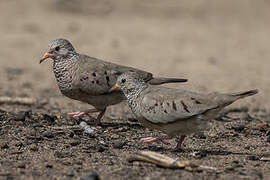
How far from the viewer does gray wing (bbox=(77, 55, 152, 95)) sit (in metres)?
8.16

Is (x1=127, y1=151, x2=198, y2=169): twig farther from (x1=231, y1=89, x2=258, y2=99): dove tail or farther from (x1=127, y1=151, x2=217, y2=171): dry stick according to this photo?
(x1=231, y1=89, x2=258, y2=99): dove tail

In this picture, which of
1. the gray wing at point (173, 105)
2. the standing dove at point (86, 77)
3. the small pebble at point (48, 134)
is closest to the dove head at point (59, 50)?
the standing dove at point (86, 77)

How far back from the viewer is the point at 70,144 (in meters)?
7.07

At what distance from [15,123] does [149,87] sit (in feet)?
6.19

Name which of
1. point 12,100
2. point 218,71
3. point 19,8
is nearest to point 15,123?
point 12,100

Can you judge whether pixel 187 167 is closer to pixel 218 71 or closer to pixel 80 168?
pixel 80 168

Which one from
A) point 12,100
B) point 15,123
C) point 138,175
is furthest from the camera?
point 12,100

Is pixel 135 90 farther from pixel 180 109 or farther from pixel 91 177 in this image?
pixel 91 177

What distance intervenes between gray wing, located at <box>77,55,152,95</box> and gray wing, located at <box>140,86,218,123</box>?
4.59 ft

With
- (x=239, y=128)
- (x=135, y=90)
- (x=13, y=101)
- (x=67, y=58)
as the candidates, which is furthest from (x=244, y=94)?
(x=13, y=101)

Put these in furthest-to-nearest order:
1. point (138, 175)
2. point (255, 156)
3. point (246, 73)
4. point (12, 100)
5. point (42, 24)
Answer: point (42, 24)
point (246, 73)
point (12, 100)
point (255, 156)
point (138, 175)

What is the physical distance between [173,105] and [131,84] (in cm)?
73

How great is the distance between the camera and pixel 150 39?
17.4m

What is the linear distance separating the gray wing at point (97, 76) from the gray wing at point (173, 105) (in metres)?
1.40
